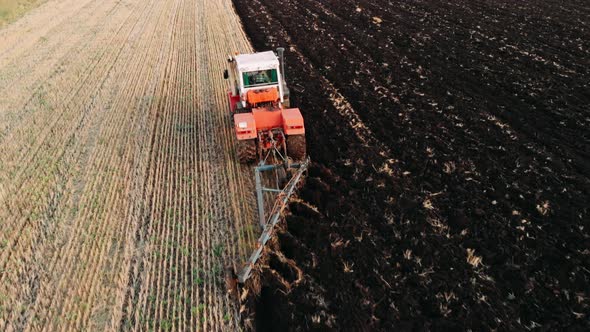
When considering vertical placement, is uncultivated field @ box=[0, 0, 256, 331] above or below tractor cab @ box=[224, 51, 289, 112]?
below

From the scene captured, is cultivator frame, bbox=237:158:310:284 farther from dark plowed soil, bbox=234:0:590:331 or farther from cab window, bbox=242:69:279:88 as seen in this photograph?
cab window, bbox=242:69:279:88

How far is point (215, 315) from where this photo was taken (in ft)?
22.4

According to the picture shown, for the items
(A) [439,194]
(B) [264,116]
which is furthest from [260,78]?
(A) [439,194]

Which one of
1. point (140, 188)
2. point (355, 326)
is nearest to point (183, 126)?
point (140, 188)

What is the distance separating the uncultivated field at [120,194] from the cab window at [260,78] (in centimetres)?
203

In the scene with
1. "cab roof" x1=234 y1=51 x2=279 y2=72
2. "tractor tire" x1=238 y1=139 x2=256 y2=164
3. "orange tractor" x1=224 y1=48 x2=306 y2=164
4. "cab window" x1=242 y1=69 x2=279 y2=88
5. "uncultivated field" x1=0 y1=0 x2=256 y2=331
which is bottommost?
"uncultivated field" x1=0 y1=0 x2=256 y2=331

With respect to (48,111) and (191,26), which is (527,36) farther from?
(48,111)

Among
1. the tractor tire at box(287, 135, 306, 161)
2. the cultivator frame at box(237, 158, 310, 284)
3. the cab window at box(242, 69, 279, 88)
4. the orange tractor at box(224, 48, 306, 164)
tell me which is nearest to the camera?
the cultivator frame at box(237, 158, 310, 284)

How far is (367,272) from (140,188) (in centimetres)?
598

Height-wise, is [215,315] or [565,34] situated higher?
[215,315]

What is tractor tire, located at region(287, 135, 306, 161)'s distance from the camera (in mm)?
9938

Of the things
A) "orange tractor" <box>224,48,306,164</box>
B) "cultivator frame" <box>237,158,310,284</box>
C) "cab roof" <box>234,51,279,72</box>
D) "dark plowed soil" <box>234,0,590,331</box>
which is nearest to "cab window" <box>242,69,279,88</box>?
"orange tractor" <box>224,48,306,164</box>

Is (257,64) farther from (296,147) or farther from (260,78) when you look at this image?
(296,147)

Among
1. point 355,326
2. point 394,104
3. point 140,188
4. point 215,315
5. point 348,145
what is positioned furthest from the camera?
point 394,104
